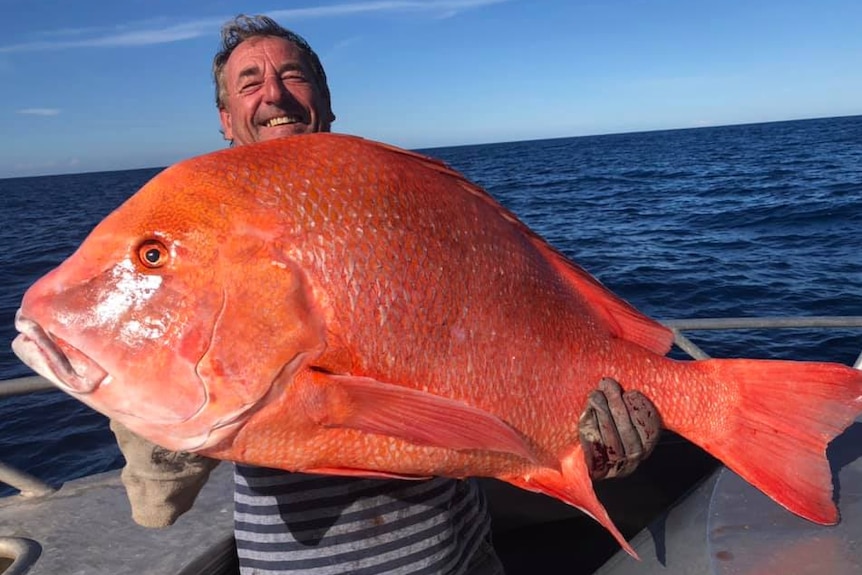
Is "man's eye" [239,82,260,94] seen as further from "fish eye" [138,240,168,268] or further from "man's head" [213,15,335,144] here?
"fish eye" [138,240,168,268]

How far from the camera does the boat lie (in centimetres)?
156

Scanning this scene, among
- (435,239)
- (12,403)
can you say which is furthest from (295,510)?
(12,403)

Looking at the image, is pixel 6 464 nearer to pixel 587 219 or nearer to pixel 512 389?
pixel 512 389

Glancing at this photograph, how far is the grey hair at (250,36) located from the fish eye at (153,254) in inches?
45.1

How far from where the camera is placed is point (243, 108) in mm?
2074

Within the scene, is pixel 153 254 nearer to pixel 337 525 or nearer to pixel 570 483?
pixel 337 525

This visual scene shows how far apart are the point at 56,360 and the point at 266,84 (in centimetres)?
124

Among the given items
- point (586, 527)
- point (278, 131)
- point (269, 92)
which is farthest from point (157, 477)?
point (586, 527)

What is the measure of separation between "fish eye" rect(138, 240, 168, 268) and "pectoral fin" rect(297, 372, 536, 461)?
0.38 m

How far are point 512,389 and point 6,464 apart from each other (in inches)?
103

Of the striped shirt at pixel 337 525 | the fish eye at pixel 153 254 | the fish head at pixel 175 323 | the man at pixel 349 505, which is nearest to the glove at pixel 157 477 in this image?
the man at pixel 349 505

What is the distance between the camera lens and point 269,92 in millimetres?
2041

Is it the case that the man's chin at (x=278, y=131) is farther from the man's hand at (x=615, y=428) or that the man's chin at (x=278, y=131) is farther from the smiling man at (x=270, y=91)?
the man's hand at (x=615, y=428)

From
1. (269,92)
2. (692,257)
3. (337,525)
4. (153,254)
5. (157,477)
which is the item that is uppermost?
(269,92)
